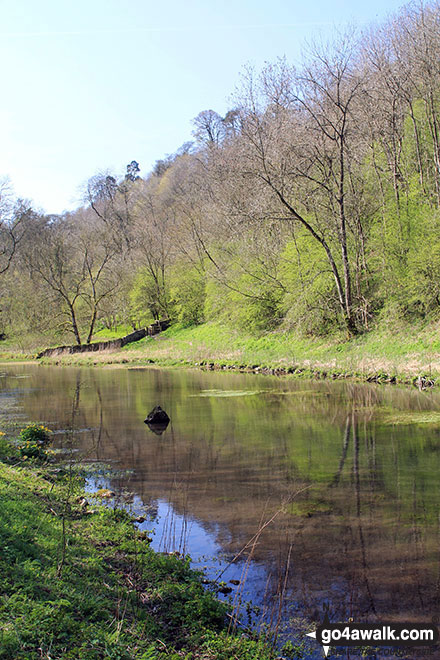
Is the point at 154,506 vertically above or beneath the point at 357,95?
beneath

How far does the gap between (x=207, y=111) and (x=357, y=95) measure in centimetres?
4684

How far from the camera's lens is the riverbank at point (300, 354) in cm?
2203

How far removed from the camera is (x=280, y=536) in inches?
295

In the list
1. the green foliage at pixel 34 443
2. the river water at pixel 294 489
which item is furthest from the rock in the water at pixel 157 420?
the green foliage at pixel 34 443

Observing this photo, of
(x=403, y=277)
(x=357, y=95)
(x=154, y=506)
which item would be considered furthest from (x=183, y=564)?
(x=357, y=95)

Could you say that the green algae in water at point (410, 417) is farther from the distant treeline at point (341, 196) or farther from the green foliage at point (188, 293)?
the green foliage at point (188, 293)

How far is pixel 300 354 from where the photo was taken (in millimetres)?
29234

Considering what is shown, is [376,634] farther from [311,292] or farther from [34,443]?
[311,292]

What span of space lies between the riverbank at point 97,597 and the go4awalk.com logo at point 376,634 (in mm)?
664

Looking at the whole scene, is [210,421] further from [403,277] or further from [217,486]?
[403,277]

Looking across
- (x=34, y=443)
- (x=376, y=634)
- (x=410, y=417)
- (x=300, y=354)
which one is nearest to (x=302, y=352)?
(x=300, y=354)

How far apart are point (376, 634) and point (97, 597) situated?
253 centimetres

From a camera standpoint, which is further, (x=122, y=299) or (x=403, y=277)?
(x=122, y=299)

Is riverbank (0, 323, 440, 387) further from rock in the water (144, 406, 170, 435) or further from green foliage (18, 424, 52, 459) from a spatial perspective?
green foliage (18, 424, 52, 459)
